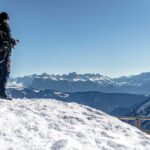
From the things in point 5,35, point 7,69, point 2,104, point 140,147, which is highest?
point 5,35

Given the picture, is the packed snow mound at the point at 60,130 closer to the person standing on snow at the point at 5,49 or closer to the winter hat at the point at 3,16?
the person standing on snow at the point at 5,49

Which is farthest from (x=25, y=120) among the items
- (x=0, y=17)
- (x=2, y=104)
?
(x=0, y=17)

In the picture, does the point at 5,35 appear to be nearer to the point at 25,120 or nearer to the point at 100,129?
the point at 25,120

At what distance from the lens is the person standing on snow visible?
13.5 m

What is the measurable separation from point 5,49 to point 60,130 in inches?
190

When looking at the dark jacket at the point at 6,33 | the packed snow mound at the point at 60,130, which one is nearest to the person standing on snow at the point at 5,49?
the dark jacket at the point at 6,33

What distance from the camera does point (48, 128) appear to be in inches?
384

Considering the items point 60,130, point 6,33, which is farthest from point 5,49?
point 60,130

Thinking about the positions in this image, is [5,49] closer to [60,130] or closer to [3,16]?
[3,16]

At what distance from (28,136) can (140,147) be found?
2.71 meters

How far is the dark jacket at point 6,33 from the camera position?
13531 mm

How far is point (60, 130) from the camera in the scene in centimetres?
977

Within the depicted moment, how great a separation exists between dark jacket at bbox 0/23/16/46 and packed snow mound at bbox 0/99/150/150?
2418mm

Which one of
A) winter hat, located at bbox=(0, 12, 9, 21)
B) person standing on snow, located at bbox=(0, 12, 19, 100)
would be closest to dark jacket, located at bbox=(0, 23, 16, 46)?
person standing on snow, located at bbox=(0, 12, 19, 100)
